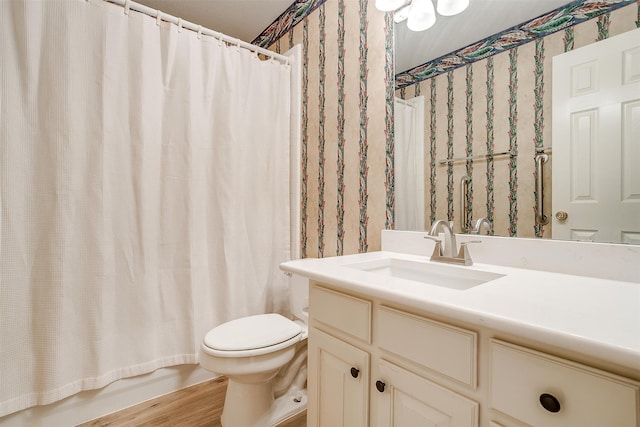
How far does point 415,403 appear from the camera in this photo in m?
0.72

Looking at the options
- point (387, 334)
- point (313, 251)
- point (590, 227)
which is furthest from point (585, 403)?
point (313, 251)

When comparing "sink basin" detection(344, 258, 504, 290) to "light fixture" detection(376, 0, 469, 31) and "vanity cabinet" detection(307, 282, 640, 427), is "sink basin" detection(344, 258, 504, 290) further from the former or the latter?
"light fixture" detection(376, 0, 469, 31)

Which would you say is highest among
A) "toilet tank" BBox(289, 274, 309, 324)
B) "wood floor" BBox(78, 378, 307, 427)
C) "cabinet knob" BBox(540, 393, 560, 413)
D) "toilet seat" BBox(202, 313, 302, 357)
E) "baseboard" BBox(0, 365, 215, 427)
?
"cabinet knob" BBox(540, 393, 560, 413)

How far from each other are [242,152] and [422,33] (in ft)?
3.71

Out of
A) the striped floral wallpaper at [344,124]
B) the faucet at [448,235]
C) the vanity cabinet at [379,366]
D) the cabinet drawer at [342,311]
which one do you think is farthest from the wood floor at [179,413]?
the faucet at [448,235]

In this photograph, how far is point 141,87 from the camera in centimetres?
152

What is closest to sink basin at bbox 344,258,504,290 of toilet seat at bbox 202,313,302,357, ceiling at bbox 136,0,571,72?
toilet seat at bbox 202,313,302,357

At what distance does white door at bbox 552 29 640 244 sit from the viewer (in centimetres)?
81

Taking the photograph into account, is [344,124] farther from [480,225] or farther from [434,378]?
[434,378]

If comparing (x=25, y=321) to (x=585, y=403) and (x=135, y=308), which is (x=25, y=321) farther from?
(x=585, y=403)

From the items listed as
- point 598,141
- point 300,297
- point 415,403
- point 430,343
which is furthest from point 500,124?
point 300,297

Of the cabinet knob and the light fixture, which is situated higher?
the light fixture

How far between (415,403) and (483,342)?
24cm

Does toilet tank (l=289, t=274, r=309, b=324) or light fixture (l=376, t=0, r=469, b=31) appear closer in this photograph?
light fixture (l=376, t=0, r=469, b=31)
